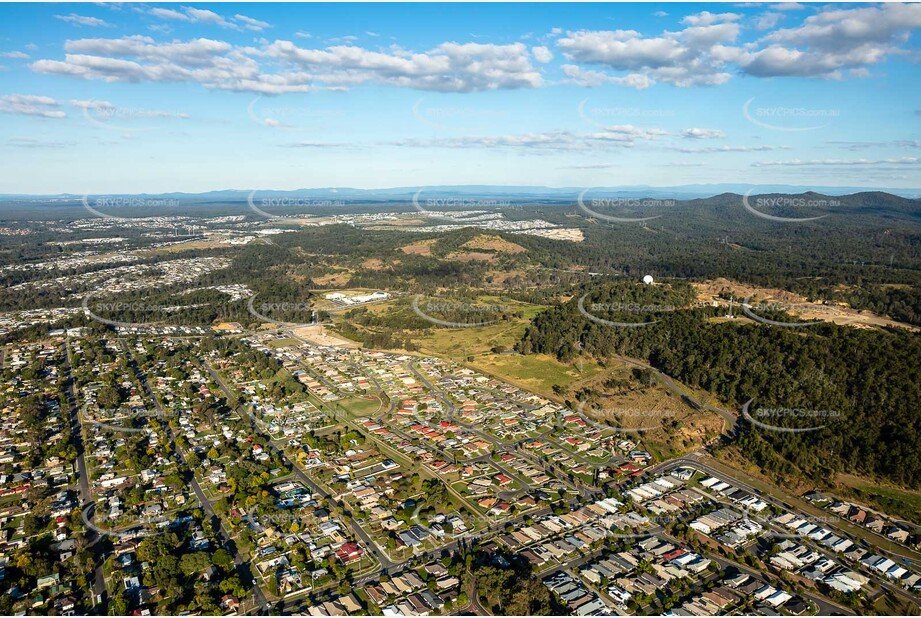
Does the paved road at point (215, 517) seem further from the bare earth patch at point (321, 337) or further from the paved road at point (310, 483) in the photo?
the bare earth patch at point (321, 337)

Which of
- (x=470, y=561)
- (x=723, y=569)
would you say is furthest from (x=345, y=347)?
(x=723, y=569)

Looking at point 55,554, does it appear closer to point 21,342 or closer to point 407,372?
point 407,372

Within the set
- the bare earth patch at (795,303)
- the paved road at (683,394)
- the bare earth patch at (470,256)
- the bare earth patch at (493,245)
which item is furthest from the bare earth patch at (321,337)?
the bare earth patch at (493,245)

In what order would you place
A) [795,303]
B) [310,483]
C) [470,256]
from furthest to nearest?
[470,256] < [795,303] < [310,483]

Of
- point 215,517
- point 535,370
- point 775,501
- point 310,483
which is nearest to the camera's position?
point 215,517

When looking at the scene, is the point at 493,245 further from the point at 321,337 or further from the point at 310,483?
the point at 310,483

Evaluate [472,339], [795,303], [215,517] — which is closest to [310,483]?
[215,517]

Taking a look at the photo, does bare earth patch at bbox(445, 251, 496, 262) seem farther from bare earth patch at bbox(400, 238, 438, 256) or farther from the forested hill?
the forested hill

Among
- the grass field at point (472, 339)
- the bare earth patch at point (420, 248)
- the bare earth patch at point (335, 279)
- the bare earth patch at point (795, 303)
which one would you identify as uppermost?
the bare earth patch at point (420, 248)

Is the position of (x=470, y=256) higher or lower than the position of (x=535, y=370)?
higher
